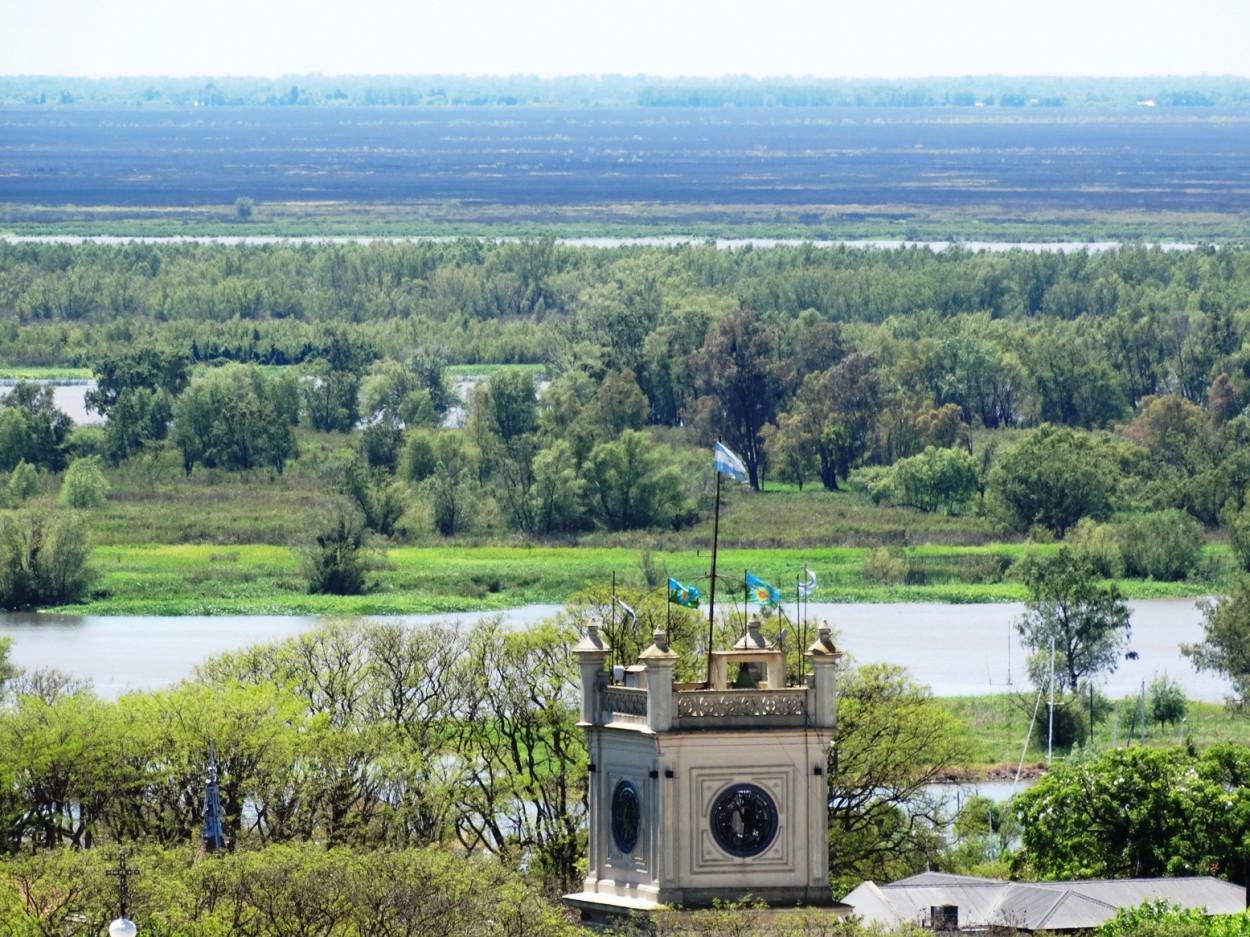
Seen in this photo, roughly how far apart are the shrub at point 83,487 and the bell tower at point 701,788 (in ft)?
252

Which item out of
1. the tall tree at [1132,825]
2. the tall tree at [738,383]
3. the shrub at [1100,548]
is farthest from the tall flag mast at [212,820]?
the tall tree at [738,383]

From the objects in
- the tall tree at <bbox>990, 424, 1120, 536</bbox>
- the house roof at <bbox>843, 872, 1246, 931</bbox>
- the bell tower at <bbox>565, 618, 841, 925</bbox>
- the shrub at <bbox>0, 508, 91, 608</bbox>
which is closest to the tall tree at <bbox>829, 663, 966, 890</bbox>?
the house roof at <bbox>843, 872, 1246, 931</bbox>

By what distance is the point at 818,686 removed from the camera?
3484cm

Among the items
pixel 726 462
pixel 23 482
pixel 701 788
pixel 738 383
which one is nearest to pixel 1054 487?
pixel 738 383

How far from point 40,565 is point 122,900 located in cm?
5949

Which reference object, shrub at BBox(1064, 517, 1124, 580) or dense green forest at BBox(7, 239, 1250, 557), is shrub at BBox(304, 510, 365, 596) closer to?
dense green forest at BBox(7, 239, 1250, 557)

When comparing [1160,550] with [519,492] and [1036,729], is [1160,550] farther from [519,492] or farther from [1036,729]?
[1036,729]

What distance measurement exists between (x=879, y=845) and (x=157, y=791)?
33.3ft

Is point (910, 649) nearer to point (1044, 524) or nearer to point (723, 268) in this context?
point (1044, 524)

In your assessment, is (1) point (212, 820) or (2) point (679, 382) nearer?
(1) point (212, 820)

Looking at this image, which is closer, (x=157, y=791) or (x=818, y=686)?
(x=818, y=686)

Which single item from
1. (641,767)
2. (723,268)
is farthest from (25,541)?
(723,268)

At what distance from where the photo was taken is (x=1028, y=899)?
44.2 metres

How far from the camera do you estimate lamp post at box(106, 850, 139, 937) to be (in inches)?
1199
